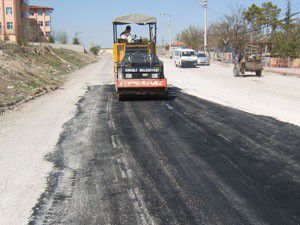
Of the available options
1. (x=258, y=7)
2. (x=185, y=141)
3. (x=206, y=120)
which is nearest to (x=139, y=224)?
(x=185, y=141)

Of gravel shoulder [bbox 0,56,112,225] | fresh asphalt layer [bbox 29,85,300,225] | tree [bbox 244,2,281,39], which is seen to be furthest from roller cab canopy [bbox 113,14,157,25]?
tree [bbox 244,2,281,39]

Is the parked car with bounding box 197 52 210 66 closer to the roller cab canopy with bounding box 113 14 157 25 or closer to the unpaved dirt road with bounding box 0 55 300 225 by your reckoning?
the roller cab canopy with bounding box 113 14 157 25

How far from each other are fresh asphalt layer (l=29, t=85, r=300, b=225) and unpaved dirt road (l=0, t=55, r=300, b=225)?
1 cm

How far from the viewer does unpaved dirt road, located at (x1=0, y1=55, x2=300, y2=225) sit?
4598mm

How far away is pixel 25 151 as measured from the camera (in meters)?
7.53

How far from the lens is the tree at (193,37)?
89.4 m

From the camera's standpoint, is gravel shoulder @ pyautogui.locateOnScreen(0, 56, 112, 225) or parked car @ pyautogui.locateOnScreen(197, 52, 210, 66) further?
parked car @ pyautogui.locateOnScreen(197, 52, 210, 66)

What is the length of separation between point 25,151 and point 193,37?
284ft

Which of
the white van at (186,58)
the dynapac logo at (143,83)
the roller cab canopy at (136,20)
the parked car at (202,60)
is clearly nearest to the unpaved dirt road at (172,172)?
the dynapac logo at (143,83)

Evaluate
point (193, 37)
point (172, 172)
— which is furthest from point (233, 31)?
point (172, 172)

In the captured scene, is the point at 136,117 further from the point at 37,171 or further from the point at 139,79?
the point at 37,171

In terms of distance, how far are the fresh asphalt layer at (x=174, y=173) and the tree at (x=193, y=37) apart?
7959 cm

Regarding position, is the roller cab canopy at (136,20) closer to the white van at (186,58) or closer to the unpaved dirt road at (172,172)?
the unpaved dirt road at (172,172)

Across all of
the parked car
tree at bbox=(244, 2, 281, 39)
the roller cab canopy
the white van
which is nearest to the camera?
the roller cab canopy
